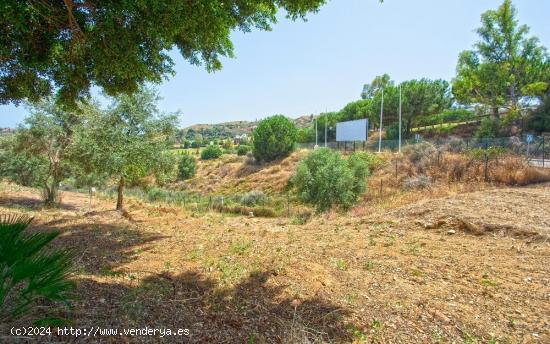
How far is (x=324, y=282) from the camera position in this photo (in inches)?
190

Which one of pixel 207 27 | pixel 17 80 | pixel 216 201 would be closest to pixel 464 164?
pixel 216 201

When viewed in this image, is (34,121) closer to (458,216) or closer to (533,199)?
(458,216)

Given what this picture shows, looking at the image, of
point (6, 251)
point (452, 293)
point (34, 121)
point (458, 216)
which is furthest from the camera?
point (34, 121)

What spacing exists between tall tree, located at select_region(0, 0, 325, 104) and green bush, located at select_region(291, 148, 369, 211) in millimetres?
14265

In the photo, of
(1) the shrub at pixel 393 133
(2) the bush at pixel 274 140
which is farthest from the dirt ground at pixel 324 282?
(2) the bush at pixel 274 140

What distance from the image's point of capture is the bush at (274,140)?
49.2 meters

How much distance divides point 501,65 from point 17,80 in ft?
137

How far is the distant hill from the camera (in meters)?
154

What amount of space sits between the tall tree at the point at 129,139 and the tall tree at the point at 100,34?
5.30 m

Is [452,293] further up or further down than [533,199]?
further down

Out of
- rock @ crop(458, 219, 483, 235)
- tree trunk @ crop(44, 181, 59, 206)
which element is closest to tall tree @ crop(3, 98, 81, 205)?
tree trunk @ crop(44, 181, 59, 206)

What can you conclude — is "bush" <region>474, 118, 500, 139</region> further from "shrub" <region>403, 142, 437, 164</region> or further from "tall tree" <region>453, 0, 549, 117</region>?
"shrub" <region>403, 142, 437, 164</region>

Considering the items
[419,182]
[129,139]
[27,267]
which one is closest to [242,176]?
[419,182]

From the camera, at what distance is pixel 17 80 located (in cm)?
657
